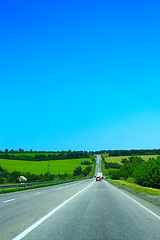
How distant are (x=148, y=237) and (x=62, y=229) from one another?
2.55 m

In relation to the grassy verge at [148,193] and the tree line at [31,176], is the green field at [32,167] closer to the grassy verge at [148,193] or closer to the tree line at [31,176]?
the tree line at [31,176]

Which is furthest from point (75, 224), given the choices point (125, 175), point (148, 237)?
point (125, 175)

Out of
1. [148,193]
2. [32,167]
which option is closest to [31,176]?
[32,167]

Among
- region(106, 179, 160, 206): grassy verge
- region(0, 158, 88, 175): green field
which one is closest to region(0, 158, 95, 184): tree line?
region(0, 158, 88, 175): green field

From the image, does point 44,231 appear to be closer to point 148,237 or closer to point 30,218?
Answer: point 30,218

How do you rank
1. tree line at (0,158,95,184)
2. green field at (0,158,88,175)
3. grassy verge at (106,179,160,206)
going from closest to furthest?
1. grassy verge at (106,179,160,206)
2. tree line at (0,158,95,184)
3. green field at (0,158,88,175)

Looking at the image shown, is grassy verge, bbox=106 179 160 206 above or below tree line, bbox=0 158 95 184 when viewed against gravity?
above

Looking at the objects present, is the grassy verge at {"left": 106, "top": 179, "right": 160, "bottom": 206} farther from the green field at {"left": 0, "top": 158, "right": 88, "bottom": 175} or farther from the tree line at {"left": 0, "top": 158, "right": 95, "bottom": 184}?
the green field at {"left": 0, "top": 158, "right": 88, "bottom": 175}

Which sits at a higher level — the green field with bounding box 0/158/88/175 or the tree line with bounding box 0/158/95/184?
the green field with bounding box 0/158/88/175

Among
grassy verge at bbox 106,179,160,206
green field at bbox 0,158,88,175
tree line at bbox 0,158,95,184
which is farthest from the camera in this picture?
green field at bbox 0,158,88,175

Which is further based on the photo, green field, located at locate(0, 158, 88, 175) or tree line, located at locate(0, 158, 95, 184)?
green field, located at locate(0, 158, 88, 175)

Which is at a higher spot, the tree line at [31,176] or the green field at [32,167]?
the green field at [32,167]

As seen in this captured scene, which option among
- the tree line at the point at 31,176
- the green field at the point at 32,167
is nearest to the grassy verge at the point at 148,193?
the tree line at the point at 31,176

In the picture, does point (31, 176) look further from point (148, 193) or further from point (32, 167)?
point (148, 193)
